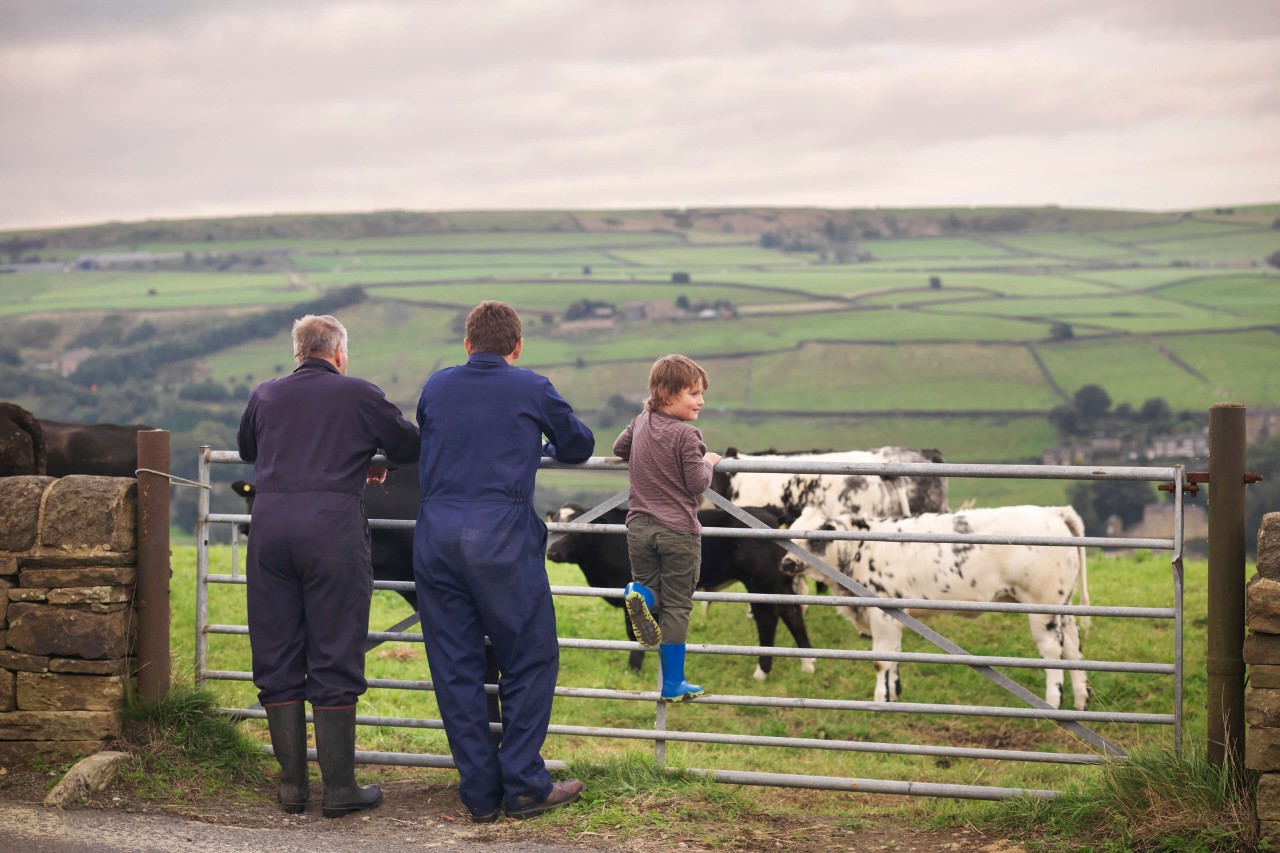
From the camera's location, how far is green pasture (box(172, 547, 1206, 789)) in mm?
8461

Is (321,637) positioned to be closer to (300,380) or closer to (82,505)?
(300,380)

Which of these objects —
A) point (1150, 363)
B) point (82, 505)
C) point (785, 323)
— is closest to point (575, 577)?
point (82, 505)

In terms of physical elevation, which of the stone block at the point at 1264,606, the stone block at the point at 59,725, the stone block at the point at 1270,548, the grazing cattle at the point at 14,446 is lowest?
the stone block at the point at 59,725

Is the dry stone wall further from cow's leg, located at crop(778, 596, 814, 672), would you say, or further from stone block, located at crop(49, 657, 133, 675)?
cow's leg, located at crop(778, 596, 814, 672)

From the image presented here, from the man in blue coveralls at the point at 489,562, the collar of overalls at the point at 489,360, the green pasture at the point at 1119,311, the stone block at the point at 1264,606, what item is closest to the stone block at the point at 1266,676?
the stone block at the point at 1264,606

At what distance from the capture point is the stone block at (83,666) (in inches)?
242

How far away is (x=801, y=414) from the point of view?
76.6 m

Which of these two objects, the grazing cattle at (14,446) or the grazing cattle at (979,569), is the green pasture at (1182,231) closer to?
the grazing cattle at (979,569)

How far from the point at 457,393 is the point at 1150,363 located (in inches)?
3197

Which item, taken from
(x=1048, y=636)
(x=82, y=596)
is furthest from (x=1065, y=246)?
(x=82, y=596)

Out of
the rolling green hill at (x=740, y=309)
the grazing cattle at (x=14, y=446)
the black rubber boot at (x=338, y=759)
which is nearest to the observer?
the black rubber boot at (x=338, y=759)

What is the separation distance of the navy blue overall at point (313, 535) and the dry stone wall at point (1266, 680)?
3660 mm

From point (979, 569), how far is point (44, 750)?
7.28 metres

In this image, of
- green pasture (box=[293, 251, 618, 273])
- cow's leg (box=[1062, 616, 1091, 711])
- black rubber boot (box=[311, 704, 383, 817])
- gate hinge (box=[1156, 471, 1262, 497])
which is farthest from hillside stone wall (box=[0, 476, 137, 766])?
green pasture (box=[293, 251, 618, 273])
